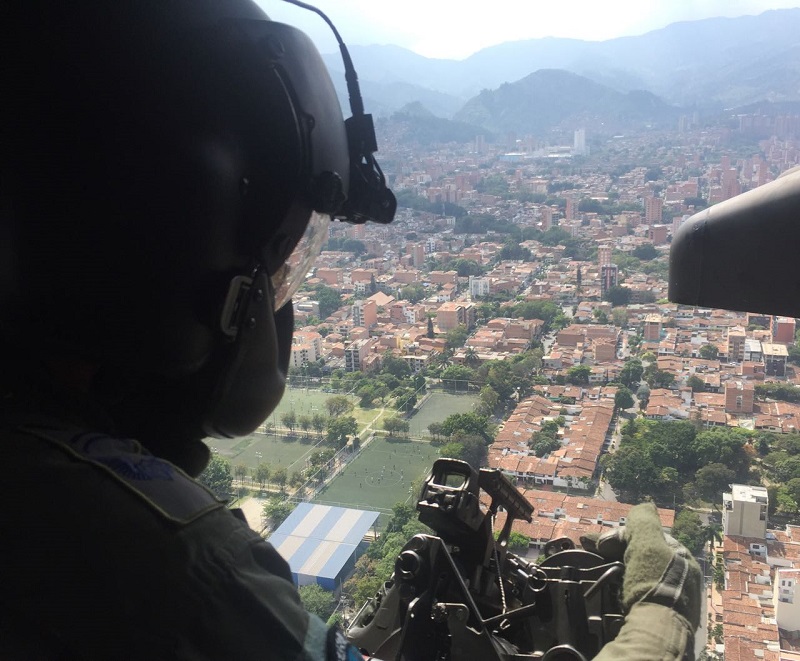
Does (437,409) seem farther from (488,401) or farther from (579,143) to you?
(579,143)

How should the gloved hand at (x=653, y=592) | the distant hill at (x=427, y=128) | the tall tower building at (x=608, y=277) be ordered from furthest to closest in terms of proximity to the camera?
the distant hill at (x=427, y=128) → the tall tower building at (x=608, y=277) → the gloved hand at (x=653, y=592)

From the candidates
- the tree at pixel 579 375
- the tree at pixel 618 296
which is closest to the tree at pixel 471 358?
the tree at pixel 579 375

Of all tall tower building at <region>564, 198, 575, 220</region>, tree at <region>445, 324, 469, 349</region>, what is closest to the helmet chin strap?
tree at <region>445, 324, 469, 349</region>

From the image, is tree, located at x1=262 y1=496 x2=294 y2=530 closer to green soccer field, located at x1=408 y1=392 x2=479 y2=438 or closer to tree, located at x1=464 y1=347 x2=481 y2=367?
green soccer field, located at x1=408 y1=392 x2=479 y2=438

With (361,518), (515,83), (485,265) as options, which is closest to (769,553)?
(361,518)

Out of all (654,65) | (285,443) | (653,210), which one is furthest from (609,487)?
(654,65)

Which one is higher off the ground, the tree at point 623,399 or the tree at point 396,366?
the tree at point 396,366

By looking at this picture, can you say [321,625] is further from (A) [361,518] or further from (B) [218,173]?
(A) [361,518]

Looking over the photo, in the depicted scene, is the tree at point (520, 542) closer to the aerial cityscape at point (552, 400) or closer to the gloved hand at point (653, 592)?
the aerial cityscape at point (552, 400)
